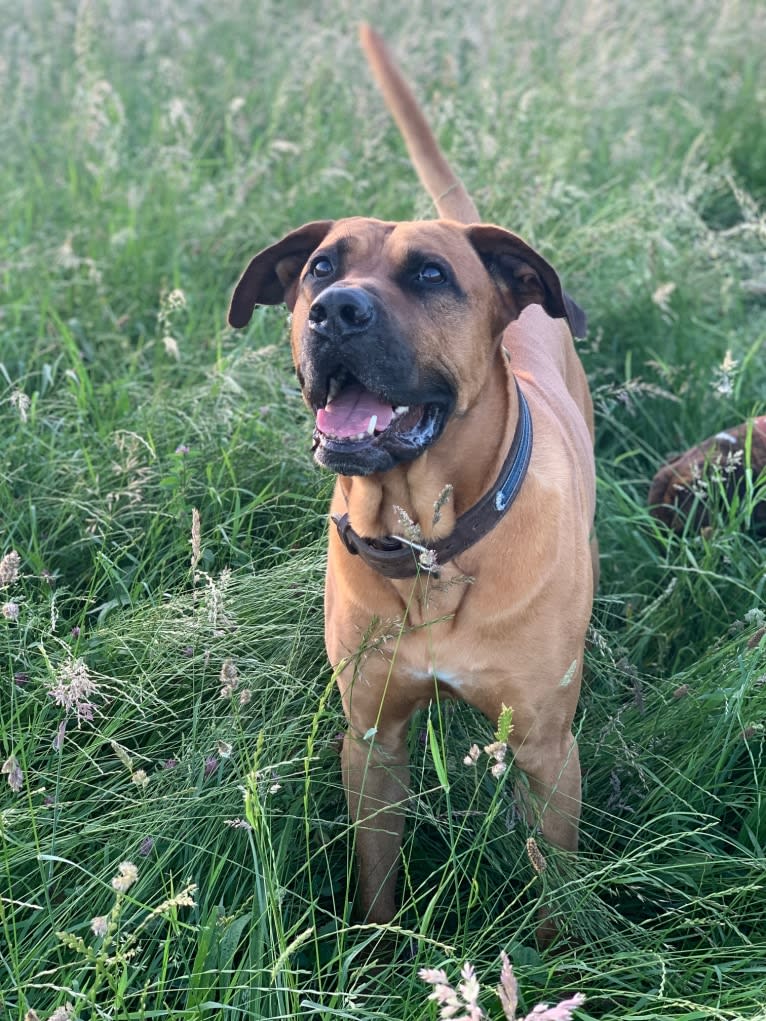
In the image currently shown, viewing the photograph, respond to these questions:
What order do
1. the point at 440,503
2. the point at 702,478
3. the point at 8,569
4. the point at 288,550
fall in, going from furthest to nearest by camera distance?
the point at 702,478 < the point at 288,550 < the point at 440,503 < the point at 8,569

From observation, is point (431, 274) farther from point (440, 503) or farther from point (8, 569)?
A: point (8, 569)

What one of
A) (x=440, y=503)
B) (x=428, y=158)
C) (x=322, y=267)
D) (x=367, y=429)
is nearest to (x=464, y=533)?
(x=440, y=503)

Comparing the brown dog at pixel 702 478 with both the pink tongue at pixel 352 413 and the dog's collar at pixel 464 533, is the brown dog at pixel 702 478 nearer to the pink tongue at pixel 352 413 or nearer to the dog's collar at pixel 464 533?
the dog's collar at pixel 464 533

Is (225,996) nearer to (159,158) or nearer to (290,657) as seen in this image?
(290,657)

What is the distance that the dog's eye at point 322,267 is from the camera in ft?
8.60

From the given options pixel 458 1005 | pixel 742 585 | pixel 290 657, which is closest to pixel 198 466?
pixel 290 657

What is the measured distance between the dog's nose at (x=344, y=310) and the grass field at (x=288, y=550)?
53cm

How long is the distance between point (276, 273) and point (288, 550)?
0.80 metres

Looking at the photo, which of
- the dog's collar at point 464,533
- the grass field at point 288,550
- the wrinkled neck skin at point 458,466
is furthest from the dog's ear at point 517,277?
the grass field at point 288,550

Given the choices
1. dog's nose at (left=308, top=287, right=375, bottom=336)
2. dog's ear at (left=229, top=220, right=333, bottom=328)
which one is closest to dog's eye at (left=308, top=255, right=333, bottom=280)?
dog's ear at (left=229, top=220, right=333, bottom=328)

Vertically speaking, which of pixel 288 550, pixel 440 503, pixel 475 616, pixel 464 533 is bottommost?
pixel 288 550

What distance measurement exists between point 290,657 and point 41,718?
603mm

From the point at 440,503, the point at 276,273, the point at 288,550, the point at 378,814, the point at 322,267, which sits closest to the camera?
the point at 440,503

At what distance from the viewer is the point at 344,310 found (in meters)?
2.35
